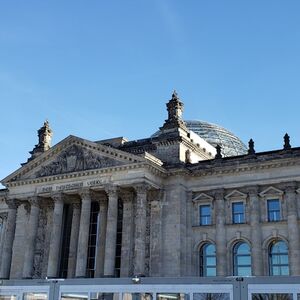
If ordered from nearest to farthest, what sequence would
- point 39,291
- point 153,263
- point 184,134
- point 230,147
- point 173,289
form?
point 173,289 → point 39,291 → point 153,263 → point 184,134 → point 230,147

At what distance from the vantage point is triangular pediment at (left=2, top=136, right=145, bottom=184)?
46.1m

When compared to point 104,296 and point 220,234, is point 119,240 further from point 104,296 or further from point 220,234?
point 104,296

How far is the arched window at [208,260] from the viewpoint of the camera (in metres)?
44.4

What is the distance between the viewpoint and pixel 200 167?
4619cm

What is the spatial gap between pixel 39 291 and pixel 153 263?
1696 cm

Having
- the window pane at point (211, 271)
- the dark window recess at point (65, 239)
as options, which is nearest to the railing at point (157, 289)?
the window pane at point (211, 271)

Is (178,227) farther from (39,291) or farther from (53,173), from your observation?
(39,291)

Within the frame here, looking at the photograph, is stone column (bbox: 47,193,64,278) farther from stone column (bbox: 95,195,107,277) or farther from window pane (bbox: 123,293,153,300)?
window pane (bbox: 123,293,153,300)

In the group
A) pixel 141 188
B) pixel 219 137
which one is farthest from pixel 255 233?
pixel 219 137

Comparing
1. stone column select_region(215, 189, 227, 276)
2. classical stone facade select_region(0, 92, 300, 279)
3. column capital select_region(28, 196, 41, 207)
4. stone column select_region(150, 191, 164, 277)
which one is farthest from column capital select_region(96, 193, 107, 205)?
stone column select_region(215, 189, 227, 276)

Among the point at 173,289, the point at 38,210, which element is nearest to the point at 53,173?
the point at 38,210

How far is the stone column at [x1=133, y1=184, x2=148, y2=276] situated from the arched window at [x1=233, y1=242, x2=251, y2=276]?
7977 mm

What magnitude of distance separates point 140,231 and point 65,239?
11790 millimetres

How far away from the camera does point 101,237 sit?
47.4 meters
